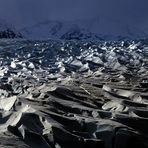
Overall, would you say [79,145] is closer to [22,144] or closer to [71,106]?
[22,144]

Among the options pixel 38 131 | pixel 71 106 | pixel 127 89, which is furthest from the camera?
pixel 127 89

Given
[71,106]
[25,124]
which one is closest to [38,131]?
[25,124]

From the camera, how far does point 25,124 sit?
321 inches

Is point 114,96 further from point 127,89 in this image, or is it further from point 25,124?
point 25,124

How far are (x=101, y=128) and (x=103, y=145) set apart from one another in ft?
1.31

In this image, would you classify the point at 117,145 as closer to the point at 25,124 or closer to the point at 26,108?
the point at 25,124

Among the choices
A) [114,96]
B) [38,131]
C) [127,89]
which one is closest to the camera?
[38,131]

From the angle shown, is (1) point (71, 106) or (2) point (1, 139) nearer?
(2) point (1, 139)

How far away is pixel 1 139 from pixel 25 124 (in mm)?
721

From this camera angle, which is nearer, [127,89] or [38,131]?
[38,131]

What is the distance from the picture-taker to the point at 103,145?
7.62 metres

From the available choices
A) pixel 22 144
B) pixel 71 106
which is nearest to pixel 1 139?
pixel 22 144

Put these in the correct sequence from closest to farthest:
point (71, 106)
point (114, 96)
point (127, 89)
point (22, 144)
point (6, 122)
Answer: point (22, 144) < point (6, 122) < point (71, 106) < point (114, 96) < point (127, 89)

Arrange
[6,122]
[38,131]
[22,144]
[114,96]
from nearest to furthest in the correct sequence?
1. [22,144]
2. [38,131]
3. [6,122]
4. [114,96]
